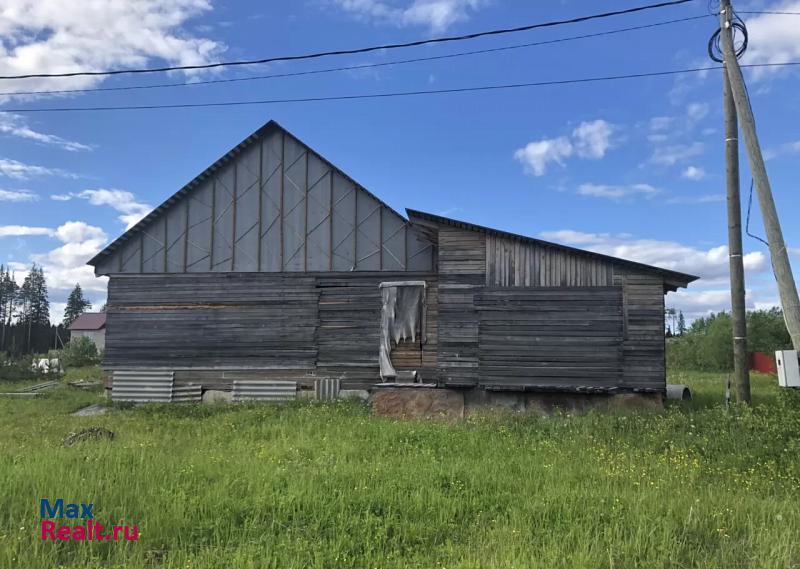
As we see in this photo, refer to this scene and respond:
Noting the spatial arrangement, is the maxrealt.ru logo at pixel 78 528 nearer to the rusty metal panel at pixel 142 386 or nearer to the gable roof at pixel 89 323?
the rusty metal panel at pixel 142 386

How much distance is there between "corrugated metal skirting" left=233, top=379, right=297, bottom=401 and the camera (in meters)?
16.2

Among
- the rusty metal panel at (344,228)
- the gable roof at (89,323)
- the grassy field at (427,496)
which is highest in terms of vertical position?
the rusty metal panel at (344,228)

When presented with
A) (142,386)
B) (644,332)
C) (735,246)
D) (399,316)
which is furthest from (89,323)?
(735,246)

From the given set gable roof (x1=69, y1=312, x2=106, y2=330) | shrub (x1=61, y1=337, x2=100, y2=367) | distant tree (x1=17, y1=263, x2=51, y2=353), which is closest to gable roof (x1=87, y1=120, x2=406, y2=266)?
shrub (x1=61, y1=337, x2=100, y2=367)

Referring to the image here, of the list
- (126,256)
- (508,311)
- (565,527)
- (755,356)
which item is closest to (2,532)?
(565,527)

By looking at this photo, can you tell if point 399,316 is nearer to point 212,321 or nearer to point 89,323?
point 212,321

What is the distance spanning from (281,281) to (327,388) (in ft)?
11.4

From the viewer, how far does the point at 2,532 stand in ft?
16.3

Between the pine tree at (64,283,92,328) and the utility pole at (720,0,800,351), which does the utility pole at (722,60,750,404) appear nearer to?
the utility pole at (720,0,800,351)

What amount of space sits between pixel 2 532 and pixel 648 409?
12.4 m

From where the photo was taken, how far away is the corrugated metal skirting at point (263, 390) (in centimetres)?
1617

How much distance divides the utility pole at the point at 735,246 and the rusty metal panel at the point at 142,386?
14.9 m

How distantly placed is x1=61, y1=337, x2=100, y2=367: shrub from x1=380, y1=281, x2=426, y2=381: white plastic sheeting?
35.3 meters

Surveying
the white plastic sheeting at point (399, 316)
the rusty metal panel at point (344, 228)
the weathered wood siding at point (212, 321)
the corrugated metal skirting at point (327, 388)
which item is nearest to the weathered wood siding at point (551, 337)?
the white plastic sheeting at point (399, 316)
